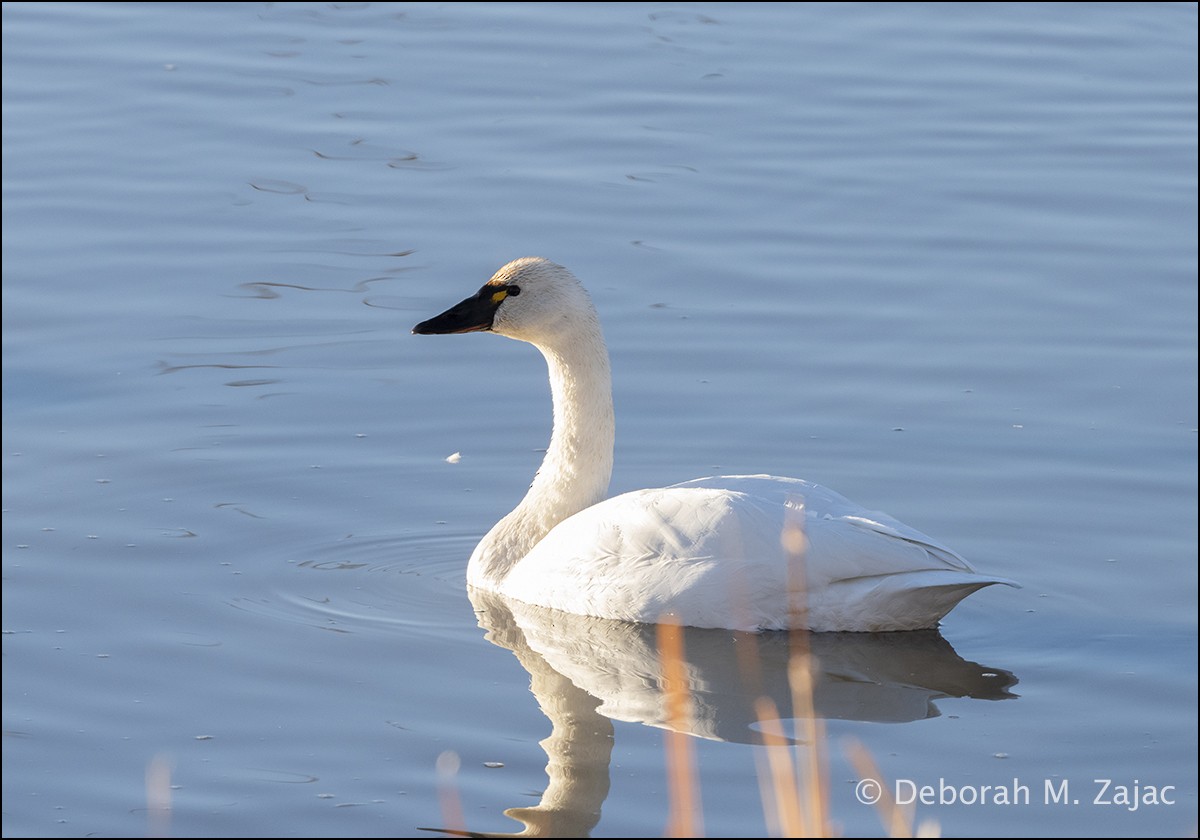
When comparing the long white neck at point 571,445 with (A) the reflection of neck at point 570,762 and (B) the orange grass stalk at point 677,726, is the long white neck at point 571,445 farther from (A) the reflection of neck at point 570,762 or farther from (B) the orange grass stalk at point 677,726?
(A) the reflection of neck at point 570,762

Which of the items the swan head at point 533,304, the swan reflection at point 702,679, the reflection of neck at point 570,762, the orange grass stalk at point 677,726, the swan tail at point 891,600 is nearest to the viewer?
the orange grass stalk at point 677,726

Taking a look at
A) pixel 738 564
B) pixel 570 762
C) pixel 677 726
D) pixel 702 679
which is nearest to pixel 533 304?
pixel 738 564

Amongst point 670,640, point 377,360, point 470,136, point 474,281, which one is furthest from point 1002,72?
point 670,640

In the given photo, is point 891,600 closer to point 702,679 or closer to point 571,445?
point 702,679

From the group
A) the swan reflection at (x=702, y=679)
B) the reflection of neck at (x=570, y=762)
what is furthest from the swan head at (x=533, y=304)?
the reflection of neck at (x=570, y=762)

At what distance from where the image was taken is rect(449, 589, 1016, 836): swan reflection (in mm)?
7172

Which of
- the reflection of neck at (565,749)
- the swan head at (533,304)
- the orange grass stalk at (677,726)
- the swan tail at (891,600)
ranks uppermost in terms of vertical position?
the swan head at (533,304)

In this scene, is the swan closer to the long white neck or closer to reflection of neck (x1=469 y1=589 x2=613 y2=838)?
the long white neck

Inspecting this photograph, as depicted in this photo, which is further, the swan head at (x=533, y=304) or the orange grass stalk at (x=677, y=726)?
the swan head at (x=533, y=304)

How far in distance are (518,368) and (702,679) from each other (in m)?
3.72

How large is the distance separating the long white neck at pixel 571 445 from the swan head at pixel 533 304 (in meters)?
0.03

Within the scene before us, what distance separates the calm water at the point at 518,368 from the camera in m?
7.15

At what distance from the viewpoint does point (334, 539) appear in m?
9.08

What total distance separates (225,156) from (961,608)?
284 inches
